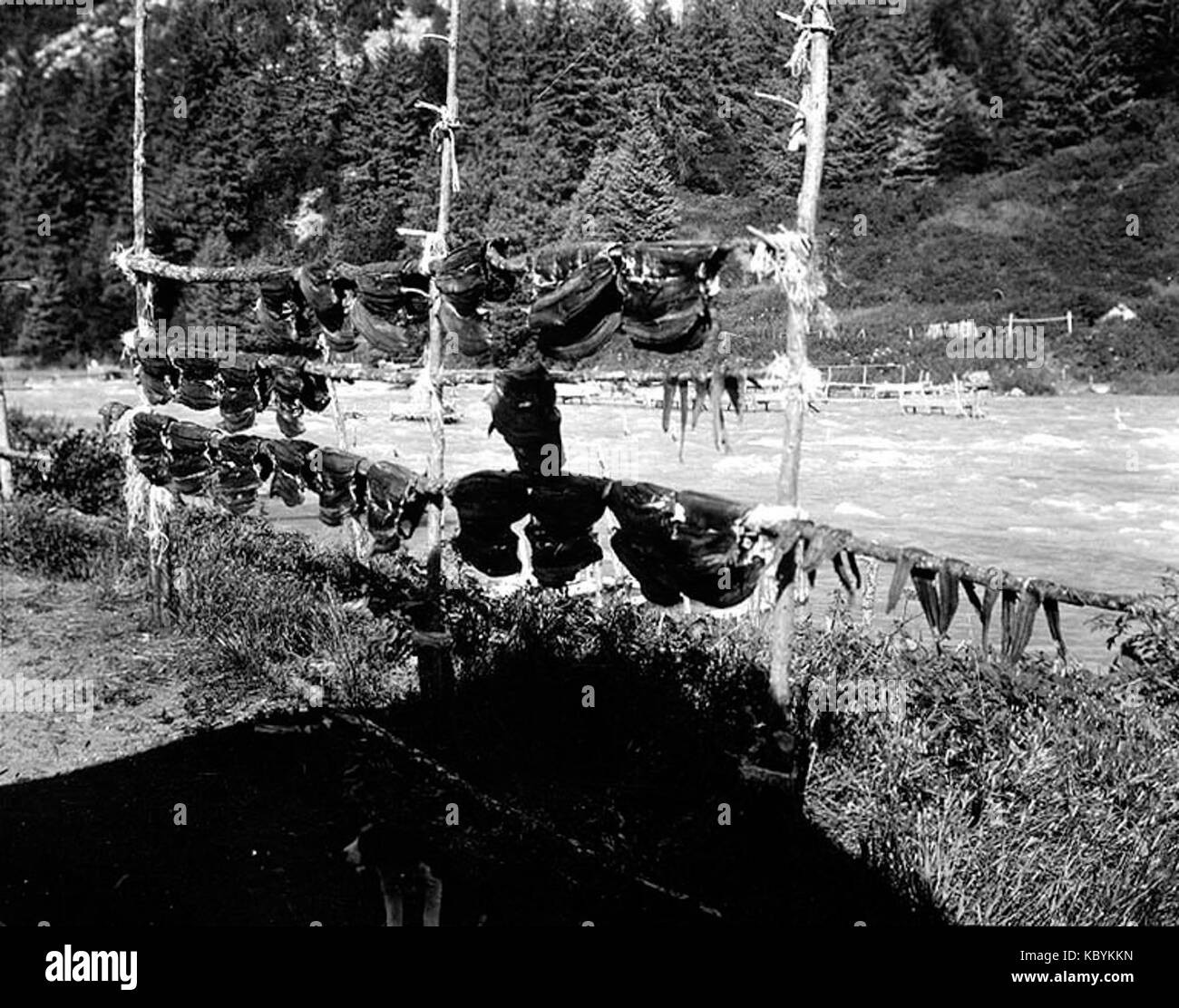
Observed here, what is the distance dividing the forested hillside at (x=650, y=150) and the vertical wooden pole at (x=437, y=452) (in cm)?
3139

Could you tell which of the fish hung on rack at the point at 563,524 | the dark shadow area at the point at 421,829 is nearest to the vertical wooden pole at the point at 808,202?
the fish hung on rack at the point at 563,524

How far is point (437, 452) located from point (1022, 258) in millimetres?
44027

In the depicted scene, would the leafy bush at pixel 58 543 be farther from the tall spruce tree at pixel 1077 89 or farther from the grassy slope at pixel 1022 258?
the tall spruce tree at pixel 1077 89

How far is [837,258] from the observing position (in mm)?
47844

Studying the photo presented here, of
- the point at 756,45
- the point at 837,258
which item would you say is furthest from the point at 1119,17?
the point at 837,258

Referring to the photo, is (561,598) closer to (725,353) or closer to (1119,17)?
(725,353)

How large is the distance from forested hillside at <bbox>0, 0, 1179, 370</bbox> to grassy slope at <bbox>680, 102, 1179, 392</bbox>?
150 mm

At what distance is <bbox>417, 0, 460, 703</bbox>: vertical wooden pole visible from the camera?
5.70m

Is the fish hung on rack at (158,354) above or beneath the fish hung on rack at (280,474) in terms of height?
above

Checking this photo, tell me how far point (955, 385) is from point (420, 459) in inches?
647

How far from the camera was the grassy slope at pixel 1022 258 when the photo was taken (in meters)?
37.2

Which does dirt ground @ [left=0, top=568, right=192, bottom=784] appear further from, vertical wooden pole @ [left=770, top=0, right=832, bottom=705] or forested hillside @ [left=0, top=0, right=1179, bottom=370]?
forested hillside @ [left=0, top=0, right=1179, bottom=370]

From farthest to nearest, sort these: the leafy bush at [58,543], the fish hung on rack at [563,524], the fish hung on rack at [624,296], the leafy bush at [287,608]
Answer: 1. the leafy bush at [58,543]
2. the leafy bush at [287,608]
3. the fish hung on rack at [563,524]
4. the fish hung on rack at [624,296]

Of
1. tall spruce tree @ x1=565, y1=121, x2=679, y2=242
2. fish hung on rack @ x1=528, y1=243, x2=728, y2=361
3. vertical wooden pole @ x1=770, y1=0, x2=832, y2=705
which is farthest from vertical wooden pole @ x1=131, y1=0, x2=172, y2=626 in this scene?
tall spruce tree @ x1=565, y1=121, x2=679, y2=242
